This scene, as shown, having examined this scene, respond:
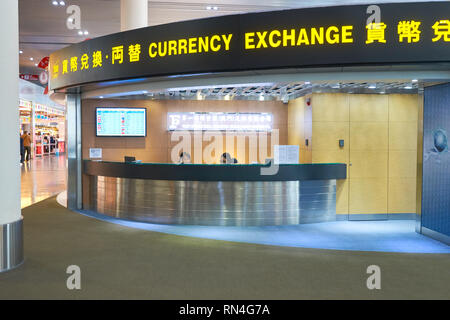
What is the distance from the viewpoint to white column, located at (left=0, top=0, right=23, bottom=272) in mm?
4195

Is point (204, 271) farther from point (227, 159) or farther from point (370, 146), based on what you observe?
point (370, 146)

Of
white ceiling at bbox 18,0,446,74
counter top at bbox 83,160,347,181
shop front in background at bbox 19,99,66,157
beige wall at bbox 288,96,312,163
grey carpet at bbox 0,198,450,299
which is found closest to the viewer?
grey carpet at bbox 0,198,450,299

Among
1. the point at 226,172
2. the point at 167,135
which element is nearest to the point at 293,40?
the point at 226,172

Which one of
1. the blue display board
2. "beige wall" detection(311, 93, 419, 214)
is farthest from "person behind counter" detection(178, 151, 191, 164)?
the blue display board

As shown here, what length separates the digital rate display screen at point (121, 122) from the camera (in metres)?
8.94

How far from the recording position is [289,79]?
6.16 m

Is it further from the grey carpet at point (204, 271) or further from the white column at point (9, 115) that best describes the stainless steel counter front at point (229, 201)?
the white column at point (9, 115)

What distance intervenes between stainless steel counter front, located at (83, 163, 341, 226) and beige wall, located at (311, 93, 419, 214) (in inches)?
23.6

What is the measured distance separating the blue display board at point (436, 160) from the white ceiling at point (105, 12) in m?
8.42

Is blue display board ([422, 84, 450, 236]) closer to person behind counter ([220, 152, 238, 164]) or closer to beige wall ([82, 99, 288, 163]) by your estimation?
beige wall ([82, 99, 288, 163])

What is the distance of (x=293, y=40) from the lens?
5719 millimetres

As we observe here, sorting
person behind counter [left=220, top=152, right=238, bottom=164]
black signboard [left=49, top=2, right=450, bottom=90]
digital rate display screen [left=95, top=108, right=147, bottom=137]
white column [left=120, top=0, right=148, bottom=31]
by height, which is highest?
white column [left=120, top=0, right=148, bottom=31]

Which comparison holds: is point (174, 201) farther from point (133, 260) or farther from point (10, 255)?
point (10, 255)

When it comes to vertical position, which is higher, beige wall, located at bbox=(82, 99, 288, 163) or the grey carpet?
beige wall, located at bbox=(82, 99, 288, 163)
